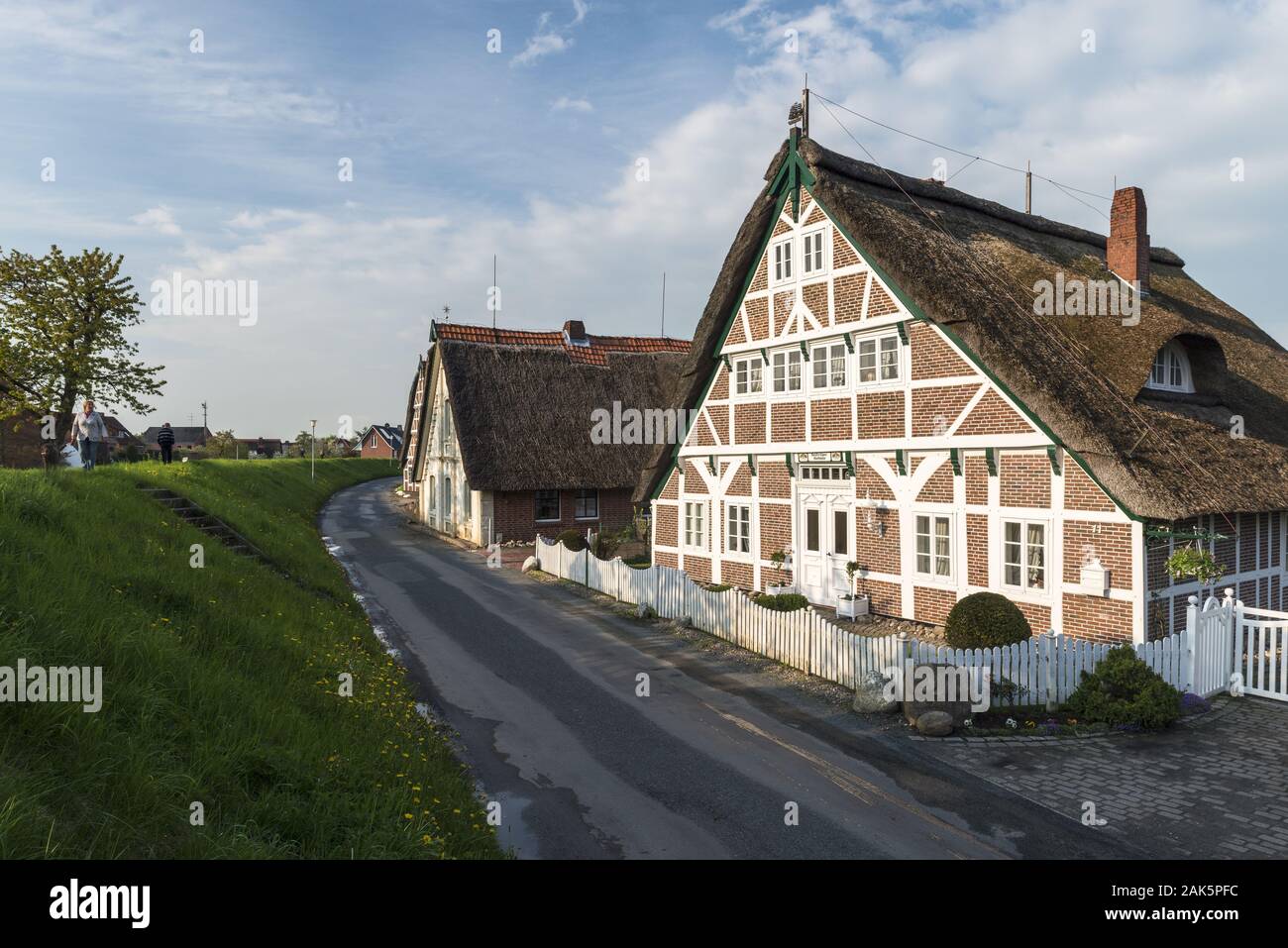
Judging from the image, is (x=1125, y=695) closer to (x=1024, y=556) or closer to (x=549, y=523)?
(x=1024, y=556)

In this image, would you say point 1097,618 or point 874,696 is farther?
point 1097,618

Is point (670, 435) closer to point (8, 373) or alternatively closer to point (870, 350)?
point (870, 350)

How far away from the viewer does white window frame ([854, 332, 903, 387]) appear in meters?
14.9

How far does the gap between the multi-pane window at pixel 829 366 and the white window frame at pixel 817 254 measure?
1.60m

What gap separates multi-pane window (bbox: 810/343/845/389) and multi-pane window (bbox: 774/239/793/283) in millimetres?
1960

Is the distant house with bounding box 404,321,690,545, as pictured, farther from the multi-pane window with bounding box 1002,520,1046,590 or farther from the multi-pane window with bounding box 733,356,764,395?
the multi-pane window with bounding box 1002,520,1046,590

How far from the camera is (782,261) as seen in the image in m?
17.3

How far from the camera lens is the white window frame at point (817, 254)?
52.9ft

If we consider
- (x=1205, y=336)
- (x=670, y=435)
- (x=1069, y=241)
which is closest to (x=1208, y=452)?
(x=1205, y=336)

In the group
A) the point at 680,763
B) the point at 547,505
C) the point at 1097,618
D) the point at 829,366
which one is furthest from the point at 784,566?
the point at 547,505

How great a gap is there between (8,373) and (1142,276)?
34.1 m

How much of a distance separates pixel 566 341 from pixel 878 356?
21372 mm

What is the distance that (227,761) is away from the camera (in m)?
5.59
